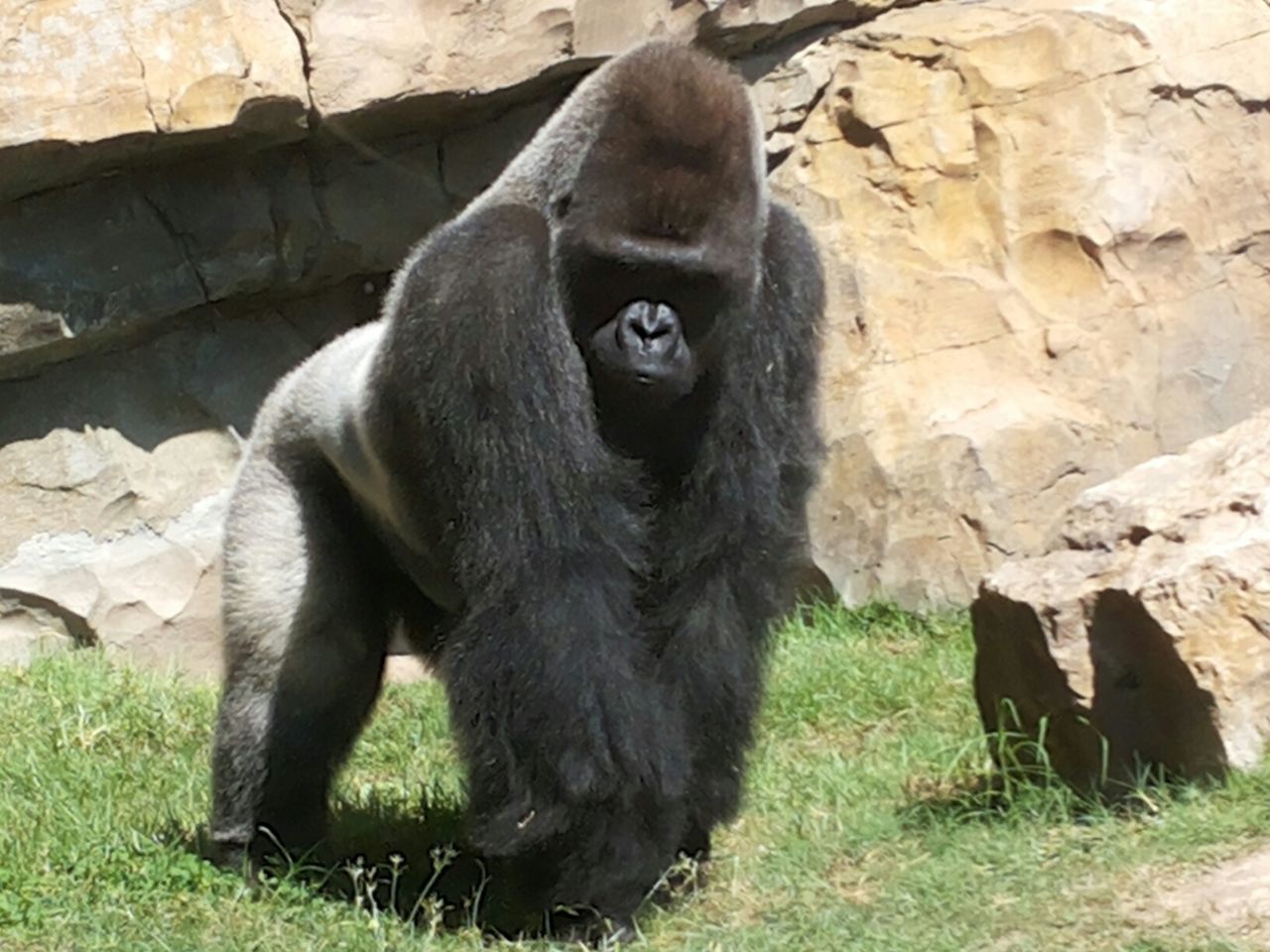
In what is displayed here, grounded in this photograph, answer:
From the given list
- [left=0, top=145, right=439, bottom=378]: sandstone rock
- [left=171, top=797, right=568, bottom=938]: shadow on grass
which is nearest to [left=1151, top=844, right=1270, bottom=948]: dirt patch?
[left=171, top=797, right=568, bottom=938]: shadow on grass

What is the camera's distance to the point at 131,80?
18.0ft

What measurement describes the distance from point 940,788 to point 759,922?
77cm

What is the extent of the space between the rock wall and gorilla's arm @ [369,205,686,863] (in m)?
2.38

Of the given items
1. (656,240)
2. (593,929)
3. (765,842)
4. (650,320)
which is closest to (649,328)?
(650,320)

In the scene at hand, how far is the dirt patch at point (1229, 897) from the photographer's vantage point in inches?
120

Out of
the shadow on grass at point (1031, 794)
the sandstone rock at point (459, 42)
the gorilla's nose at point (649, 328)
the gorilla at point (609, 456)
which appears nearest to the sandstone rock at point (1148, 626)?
the shadow on grass at point (1031, 794)

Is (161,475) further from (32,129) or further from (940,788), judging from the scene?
(940,788)

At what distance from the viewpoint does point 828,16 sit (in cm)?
612

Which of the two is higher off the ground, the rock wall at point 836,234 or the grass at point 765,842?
the rock wall at point 836,234

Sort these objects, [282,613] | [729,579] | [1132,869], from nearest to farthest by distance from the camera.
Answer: [1132,869] → [729,579] → [282,613]

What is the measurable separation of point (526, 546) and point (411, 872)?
97 centimetres

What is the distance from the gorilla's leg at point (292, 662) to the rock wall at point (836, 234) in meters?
1.87

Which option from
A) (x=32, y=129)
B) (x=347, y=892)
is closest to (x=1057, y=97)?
(x=32, y=129)

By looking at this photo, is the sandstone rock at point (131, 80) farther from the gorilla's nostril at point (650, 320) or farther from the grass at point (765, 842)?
the gorilla's nostril at point (650, 320)
